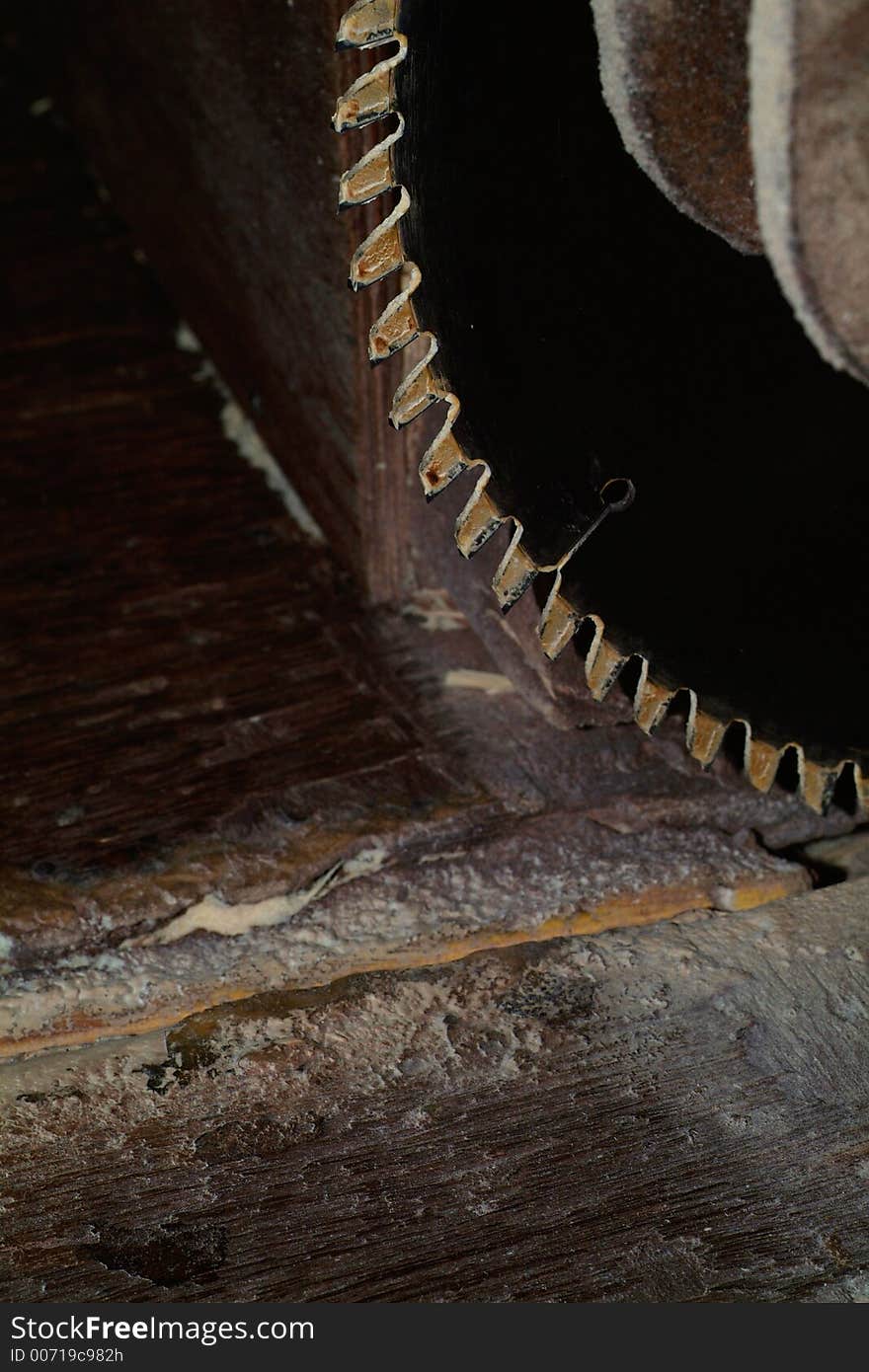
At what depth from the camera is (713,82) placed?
821 mm

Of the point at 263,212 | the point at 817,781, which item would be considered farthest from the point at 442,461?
the point at 263,212

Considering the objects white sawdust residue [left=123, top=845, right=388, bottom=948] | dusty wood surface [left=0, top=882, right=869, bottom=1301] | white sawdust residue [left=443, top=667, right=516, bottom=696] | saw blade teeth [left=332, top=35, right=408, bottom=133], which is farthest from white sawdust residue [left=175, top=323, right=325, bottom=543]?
saw blade teeth [left=332, top=35, right=408, bottom=133]

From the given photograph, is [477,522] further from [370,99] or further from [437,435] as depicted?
[370,99]

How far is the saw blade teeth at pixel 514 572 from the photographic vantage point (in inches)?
36.7

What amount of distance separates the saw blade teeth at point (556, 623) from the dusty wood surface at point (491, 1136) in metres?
0.28

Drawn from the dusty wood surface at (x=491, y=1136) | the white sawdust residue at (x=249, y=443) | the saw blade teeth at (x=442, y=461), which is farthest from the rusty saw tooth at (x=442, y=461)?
the white sawdust residue at (x=249, y=443)

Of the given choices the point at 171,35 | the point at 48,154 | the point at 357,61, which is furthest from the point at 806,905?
the point at 48,154

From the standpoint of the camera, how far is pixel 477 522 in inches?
36.5

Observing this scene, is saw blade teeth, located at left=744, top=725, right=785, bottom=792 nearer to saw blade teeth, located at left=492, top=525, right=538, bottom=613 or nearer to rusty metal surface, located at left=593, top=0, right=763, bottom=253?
saw blade teeth, located at left=492, top=525, right=538, bottom=613

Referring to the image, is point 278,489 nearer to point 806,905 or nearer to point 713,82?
point 806,905

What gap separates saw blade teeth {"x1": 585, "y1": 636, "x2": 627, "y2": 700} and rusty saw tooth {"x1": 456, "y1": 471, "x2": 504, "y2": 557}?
10cm

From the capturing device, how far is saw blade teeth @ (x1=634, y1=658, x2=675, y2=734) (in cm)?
98

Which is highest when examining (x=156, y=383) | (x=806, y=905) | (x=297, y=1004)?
(x=156, y=383)

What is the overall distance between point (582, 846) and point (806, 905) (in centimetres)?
18
